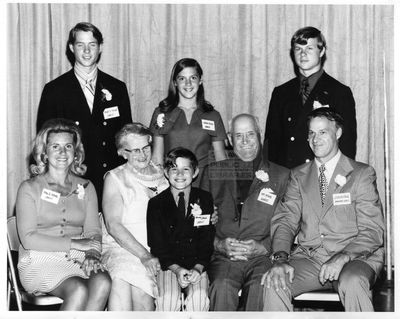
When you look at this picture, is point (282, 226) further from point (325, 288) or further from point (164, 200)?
point (164, 200)

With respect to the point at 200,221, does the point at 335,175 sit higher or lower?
higher

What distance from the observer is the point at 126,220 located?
3959mm

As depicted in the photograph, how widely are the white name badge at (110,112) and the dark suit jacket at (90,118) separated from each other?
2 cm

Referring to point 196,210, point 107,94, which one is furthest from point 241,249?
point 107,94

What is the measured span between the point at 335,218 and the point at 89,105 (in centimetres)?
181

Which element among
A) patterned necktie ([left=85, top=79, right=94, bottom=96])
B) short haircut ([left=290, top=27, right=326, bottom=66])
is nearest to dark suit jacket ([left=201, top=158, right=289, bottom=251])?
short haircut ([left=290, top=27, right=326, bottom=66])

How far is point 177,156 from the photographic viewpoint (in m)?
3.92

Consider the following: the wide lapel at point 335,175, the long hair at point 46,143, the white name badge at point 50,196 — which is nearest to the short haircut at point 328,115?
the wide lapel at point 335,175

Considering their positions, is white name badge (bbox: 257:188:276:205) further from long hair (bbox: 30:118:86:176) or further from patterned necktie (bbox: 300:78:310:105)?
long hair (bbox: 30:118:86:176)

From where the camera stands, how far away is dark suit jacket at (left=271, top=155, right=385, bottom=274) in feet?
12.4

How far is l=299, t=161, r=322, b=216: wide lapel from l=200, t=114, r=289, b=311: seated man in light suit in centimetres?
13

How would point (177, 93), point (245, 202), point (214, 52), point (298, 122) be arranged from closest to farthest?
point (245, 202)
point (298, 122)
point (177, 93)
point (214, 52)

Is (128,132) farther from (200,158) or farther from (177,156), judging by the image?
(200,158)
